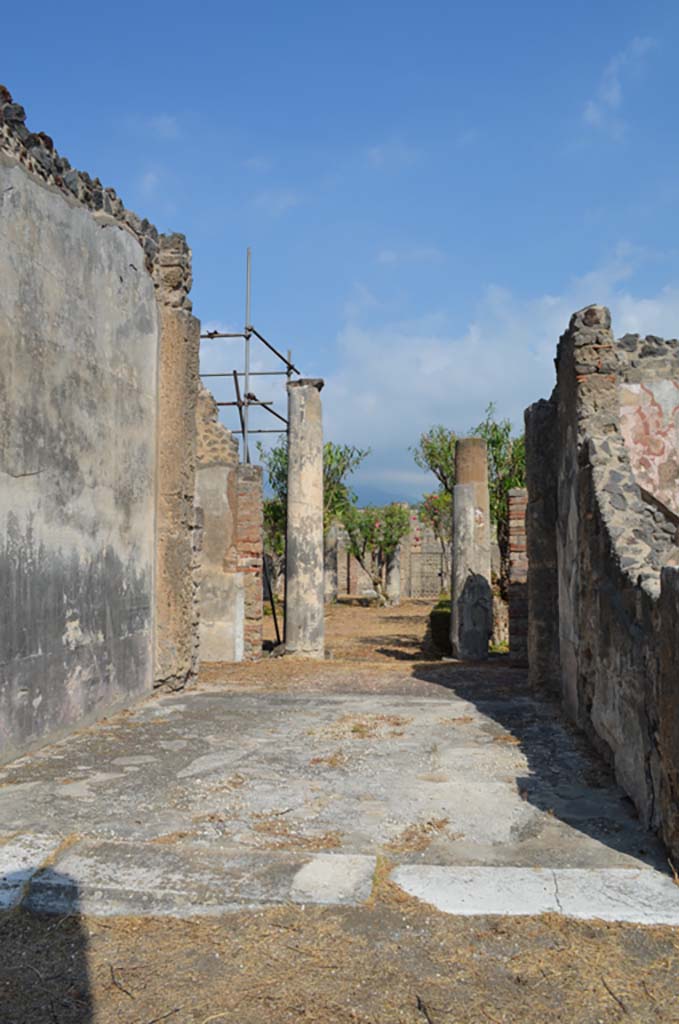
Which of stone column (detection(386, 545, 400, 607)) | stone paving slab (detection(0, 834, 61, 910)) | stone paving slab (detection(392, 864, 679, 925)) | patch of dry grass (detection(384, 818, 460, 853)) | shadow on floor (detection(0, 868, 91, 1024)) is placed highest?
stone column (detection(386, 545, 400, 607))

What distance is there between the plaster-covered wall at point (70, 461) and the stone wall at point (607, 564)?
3.37 m

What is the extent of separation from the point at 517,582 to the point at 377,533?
16.4m

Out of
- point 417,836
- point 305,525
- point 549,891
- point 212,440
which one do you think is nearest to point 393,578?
point 305,525

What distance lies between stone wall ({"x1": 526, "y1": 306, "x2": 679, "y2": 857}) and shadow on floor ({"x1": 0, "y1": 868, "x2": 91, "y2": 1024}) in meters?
2.10

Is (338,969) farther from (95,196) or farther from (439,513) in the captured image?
(439,513)

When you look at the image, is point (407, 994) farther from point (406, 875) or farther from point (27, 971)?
point (27, 971)

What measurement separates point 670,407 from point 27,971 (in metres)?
6.05

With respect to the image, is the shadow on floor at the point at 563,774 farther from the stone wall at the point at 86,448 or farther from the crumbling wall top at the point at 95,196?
the crumbling wall top at the point at 95,196

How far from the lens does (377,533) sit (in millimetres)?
27938

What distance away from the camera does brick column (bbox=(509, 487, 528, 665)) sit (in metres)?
11.3

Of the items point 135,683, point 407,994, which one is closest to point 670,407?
point 135,683

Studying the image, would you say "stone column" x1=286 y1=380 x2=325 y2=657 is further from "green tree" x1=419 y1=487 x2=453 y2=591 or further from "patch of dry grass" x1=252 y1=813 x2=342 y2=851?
"green tree" x1=419 y1=487 x2=453 y2=591

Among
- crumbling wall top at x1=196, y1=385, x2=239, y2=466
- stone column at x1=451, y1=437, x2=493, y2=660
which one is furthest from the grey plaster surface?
stone column at x1=451, y1=437, x2=493, y2=660

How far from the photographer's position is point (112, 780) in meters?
4.38
